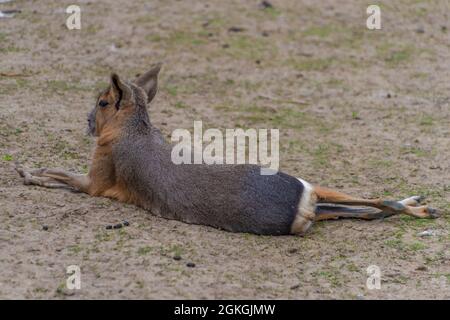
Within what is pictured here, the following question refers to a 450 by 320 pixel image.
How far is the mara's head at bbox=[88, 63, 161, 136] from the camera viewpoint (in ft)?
19.6

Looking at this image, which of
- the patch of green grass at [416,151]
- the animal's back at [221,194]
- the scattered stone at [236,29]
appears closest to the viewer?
the animal's back at [221,194]

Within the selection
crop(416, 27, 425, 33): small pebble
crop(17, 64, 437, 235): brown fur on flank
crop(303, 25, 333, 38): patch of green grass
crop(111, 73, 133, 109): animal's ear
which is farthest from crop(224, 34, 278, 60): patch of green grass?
crop(111, 73, 133, 109): animal's ear

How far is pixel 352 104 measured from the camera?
8.70m

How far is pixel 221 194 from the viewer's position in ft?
17.7

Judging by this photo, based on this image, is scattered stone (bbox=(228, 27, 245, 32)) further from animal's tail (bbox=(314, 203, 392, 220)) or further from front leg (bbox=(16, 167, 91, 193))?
animal's tail (bbox=(314, 203, 392, 220))

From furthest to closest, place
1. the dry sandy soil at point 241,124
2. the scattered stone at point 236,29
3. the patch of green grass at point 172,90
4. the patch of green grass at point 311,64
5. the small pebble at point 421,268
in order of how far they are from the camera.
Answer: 1. the scattered stone at point 236,29
2. the patch of green grass at point 311,64
3. the patch of green grass at point 172,90
4. the small pebble at point 421,268
5. the dry sandy soil at point 241,124

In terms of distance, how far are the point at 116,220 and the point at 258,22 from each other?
5.41 metres

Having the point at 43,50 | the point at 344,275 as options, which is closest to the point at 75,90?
the point at 43,50

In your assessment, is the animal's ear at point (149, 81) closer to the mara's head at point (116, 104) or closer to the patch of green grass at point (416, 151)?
the mara's head at point (116, 104)

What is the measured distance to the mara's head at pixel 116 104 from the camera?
598cm

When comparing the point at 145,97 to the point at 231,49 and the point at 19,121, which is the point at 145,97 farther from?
the point at 231,49

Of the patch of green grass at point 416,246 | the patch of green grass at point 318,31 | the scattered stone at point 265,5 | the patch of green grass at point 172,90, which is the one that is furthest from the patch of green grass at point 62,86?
the patch of green grass at point 416,246

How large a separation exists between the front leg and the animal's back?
0.49m

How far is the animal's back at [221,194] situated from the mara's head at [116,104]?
0.48 m
